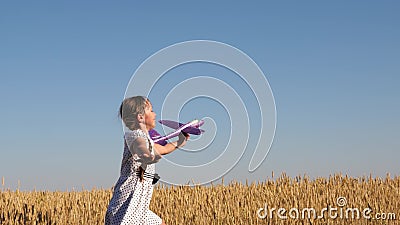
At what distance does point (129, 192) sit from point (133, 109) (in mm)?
918

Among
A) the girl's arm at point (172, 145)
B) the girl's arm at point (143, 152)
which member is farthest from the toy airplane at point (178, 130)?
the girl's arm at point (143, 152)

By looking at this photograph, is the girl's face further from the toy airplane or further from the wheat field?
the wheat field

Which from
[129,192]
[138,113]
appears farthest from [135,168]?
[138,113]

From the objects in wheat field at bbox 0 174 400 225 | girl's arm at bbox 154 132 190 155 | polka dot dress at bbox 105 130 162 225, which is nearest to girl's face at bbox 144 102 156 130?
polka dot dress at bbox 105 130 162 225

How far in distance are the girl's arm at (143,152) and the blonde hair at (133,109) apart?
317 millimetres

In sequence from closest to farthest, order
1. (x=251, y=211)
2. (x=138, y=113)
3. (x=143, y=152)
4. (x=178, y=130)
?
1. (x=143, y=152)
2. (x=178, y=130)
3. (x=138, y=113)
4. (x=251, y=211)

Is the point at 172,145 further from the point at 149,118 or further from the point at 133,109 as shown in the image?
the point at 133,109

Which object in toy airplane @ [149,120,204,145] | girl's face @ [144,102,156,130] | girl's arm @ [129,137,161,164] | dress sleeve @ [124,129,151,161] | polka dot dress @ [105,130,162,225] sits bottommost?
polka dot dress @ [105,130,162,225]

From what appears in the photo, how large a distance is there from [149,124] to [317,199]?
4.71 m

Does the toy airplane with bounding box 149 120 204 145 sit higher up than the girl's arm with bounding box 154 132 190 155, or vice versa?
the toy airplane with bounding box 149 120 204 145

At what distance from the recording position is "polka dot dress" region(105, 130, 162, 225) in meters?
6.02

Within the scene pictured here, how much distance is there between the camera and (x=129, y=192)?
6.04m

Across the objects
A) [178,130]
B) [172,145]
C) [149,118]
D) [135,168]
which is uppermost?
[149,118]

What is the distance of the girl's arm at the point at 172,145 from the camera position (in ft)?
19.4
